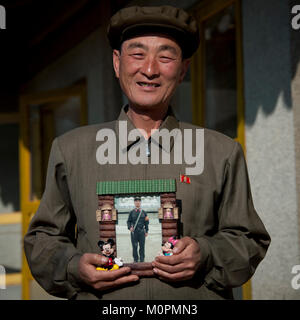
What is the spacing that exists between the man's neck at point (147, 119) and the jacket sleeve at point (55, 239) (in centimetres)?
34

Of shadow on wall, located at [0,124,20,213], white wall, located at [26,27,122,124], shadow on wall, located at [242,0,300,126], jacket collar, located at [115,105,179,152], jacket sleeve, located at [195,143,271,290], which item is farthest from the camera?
shadow on wall, located at [0,124,20,213]

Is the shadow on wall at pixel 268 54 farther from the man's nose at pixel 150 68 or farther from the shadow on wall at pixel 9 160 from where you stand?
the shadow on wall at pixel 9 160

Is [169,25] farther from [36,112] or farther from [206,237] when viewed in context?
[36,112]

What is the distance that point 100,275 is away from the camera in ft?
6.01

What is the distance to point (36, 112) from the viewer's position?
7078mm

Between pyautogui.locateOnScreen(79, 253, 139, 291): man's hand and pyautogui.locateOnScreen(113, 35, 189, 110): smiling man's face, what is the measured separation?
2.06 feet

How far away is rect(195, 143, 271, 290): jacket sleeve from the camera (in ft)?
6.39

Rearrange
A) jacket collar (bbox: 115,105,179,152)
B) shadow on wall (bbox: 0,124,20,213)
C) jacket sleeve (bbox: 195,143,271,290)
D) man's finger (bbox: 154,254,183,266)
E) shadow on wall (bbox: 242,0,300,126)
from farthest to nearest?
shadow on wall (bbox: 0,124,20,213)
shadow on wall (bbox: 242,0,300,126)
jacket collar (bbox: 115,105,179,152)
jacket sleeve (bbox: 195,143,271,290)
man's finger (bbox: 154,254,183,266)

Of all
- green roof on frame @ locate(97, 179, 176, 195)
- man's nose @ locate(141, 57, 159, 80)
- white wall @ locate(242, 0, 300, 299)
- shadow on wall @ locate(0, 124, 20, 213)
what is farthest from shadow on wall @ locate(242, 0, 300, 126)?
shadow on wall @ locate(0, 124, 20, 213)

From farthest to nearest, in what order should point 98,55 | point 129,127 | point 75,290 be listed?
1. point 98,55
2. point 129,127
3. point 75,290

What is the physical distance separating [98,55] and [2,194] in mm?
4330

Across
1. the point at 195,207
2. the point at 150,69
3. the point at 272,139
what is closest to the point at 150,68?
the point at 150,69

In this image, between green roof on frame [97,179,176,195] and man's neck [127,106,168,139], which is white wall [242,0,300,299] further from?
green roof on frame [97,179,176,195]
